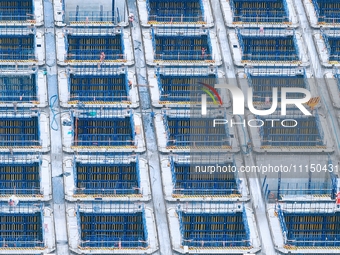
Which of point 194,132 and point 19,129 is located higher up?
point 19,129

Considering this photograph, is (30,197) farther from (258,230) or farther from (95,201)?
(258,230)

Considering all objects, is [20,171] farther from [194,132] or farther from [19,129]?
[194,132]

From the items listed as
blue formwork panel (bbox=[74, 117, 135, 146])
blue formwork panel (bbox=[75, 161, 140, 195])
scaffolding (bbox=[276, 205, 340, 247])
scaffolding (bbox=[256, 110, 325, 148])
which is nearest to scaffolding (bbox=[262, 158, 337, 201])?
scaffolding (bbox=[276, 205, 340, 247])

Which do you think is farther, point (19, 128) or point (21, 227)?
point (19, 128)

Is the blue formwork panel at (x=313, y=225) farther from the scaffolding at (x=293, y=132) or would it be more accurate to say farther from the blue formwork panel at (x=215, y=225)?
the scaffolding at (x=293, y=132)

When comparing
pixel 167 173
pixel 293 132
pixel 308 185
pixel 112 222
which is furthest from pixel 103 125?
pixel 308 185

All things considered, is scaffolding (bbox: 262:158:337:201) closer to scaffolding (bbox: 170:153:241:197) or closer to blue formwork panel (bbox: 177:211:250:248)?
scaffolding (bbox: 170:153:241:197)
